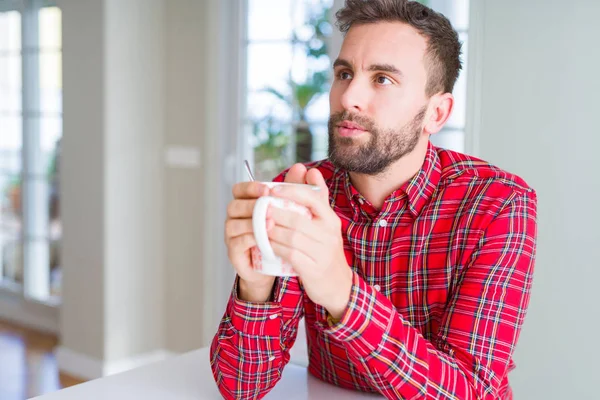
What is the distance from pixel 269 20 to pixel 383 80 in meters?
2.24

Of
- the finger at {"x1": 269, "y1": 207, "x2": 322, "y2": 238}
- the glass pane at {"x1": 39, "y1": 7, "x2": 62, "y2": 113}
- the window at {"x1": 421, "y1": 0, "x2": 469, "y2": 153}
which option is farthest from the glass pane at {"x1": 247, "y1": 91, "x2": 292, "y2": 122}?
the finger at {"x1": 269, "y1": 207, "x2": 322, "y2": 238}

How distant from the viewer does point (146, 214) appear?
3629mm

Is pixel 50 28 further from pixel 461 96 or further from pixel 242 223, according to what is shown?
pixel 242 223

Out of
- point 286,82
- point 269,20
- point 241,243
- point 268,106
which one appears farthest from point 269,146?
point 241,243

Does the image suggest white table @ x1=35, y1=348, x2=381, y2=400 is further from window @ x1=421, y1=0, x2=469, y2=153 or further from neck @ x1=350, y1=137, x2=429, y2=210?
window @ x1=421, y1=0, x2=469, y2=153

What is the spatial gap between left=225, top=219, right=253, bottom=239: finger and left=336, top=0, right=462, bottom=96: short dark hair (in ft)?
1.83

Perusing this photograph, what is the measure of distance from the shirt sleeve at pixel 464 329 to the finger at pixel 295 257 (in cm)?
12

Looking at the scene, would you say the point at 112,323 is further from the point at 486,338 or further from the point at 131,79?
the point at 486,338

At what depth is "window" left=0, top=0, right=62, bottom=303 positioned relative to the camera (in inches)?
172

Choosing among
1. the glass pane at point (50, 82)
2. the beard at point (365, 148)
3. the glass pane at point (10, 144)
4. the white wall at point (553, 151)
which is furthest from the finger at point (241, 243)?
the glass pane at point (10, 144)

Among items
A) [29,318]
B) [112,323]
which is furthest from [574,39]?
[29,318]

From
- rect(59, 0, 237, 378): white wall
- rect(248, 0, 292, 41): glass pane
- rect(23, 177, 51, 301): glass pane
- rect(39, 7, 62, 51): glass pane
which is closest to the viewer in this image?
rect(248, 0, 292, 41): glass pane

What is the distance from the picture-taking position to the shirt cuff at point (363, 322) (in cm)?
96

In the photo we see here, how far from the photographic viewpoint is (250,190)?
3.00ft
